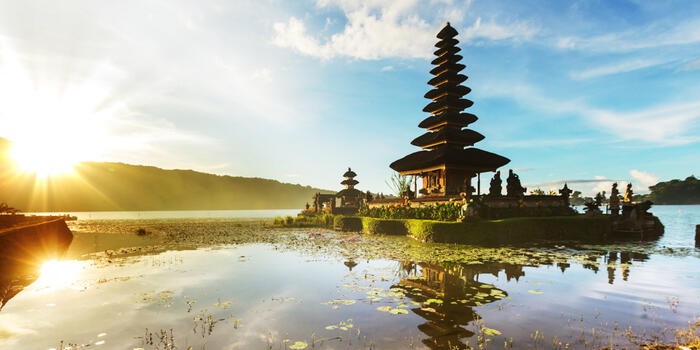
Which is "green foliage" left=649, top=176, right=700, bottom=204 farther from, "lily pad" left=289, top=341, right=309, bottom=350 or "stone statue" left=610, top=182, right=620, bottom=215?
"lily pad" left=289, top=341, right=309, bottom=350

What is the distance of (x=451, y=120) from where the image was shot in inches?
1243

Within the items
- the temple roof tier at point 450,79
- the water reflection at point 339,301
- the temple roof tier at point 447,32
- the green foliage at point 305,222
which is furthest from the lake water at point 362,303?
the temple roof tier at point 447,32

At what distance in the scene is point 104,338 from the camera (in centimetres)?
586

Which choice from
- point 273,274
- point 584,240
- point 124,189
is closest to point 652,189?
point 584,240

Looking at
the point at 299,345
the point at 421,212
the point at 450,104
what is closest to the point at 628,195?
the point at 421,212

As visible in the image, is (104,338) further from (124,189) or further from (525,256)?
(124,189)

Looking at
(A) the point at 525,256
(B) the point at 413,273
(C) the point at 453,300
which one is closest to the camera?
(C) the point at 453,300

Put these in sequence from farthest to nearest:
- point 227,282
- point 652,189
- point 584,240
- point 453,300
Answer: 1. point 652,189
2. point 584,240
3. point 227,282
4. point 453,300

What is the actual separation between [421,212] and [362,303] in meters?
17.2

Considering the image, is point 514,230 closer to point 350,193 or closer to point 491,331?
point 491,331

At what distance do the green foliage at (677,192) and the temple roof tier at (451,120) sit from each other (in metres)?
146

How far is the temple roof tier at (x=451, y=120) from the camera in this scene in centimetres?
3158

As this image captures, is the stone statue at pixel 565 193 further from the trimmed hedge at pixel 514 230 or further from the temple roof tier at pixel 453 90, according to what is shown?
the temple roof tier at pixel 453 90

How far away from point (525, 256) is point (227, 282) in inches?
474
